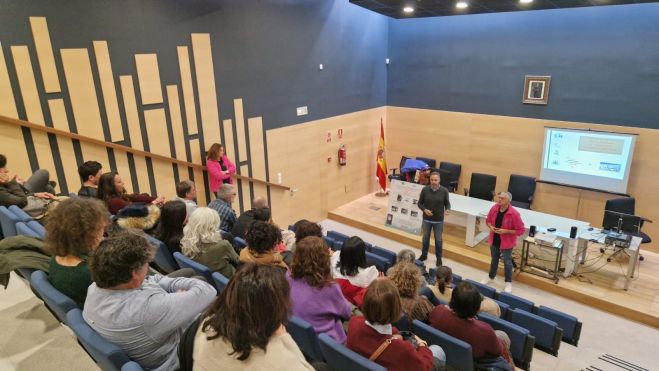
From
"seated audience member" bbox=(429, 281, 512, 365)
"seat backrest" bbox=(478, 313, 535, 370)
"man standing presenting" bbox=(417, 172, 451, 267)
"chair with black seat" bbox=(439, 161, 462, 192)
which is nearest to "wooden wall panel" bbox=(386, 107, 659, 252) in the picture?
"chair with black seat" bbox=(439, 161, 462, 192)

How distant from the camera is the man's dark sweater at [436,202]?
6000 mm

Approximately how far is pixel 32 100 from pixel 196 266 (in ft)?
9.75

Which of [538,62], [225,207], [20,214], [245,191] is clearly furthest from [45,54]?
[538,62]

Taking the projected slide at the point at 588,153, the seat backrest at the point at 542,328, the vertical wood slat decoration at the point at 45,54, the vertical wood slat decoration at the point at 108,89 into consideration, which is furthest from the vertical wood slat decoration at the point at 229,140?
the projected slide at the point at 588,153

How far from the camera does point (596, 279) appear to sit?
5.72m

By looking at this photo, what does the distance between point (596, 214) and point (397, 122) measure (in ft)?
13.8

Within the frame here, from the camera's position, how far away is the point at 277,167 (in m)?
7.19

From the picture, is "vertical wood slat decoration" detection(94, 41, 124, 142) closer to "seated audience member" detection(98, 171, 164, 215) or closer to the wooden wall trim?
the wooden wall trim

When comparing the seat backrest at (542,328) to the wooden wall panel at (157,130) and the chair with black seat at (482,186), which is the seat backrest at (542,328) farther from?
the wooden wall panel at (157,130)

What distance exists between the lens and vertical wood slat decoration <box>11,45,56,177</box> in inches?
166

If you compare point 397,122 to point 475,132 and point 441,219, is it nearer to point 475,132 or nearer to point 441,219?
point 475,132

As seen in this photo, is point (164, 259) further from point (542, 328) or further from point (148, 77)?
point (542, 328)

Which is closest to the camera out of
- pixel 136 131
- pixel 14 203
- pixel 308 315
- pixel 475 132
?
pixel 308 315

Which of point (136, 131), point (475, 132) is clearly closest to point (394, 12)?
point (475, 132)
